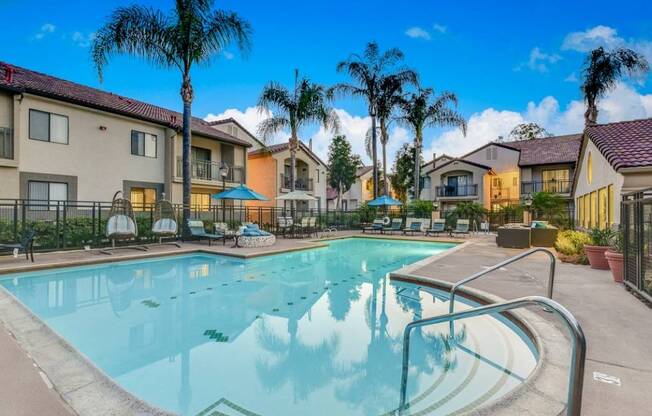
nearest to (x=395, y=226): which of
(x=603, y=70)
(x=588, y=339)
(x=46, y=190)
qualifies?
(x=603, y=70)

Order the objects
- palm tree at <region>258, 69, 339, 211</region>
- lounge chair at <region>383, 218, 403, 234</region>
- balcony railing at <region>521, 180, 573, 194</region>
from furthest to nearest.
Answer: balcony railing at <region>521, 180, 573, 194</region>
lounge chair at <region>383, 218, 403, 234</region>
palm tree at <region>258, 69, 339, 211</region>

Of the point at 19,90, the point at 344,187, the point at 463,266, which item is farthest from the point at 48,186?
the point at 344,187

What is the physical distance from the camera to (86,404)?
2.53 metres

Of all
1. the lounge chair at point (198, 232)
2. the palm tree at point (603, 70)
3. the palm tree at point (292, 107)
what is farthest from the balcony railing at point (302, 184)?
the palm tree at point (603, 70)

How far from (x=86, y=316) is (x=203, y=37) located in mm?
12103

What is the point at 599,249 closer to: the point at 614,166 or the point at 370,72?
the point at 614,166

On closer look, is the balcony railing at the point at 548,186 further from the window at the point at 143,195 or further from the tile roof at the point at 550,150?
the window at the point at 143,195

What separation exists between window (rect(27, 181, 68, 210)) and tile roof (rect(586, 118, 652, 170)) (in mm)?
19544

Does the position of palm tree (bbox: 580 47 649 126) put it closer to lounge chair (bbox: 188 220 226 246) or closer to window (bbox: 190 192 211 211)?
lounge chair (bbox: 188 220 226 246)

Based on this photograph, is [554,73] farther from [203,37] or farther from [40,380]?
[40,380]

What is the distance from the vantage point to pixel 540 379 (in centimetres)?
286

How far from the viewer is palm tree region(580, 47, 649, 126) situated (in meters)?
20.1

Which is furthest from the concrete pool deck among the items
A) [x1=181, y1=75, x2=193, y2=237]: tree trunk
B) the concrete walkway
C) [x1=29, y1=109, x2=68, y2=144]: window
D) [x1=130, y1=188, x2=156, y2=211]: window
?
[x1=130, y1=188, x2=156, y2=211]: window

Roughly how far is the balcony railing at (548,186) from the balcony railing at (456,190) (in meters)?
3.91
